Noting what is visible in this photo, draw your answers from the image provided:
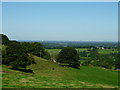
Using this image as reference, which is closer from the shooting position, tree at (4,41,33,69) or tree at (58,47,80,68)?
tree at (4,41,33,69)

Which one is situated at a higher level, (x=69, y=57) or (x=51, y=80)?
(x=51, y=80)


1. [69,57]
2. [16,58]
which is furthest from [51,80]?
[69,57]

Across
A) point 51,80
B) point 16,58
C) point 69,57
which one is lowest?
point 69,57

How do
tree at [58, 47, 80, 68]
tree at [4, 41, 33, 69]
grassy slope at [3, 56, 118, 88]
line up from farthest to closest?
1. tree at [58, 47, 80, 68]
2. tree at [4, 41, 33, 69]
3. grassy slope at [3, 56, 118, 88]

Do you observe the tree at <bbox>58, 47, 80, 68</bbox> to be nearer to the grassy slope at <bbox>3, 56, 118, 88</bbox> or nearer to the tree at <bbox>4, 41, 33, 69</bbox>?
the grassy slope at <bbox>3, 56, 118, 88</bbox>

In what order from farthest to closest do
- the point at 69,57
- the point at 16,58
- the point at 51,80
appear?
the point at 69,57
the point at 16,58
the point at 51,80

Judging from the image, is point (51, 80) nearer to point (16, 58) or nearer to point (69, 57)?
point (16, 58)

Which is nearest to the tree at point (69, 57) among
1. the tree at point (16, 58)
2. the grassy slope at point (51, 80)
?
the grassy slope at point (51, 80)

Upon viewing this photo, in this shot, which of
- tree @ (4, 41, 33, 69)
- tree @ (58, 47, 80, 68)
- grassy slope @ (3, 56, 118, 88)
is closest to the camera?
grassy slope @ (3, 56, 118, 88)

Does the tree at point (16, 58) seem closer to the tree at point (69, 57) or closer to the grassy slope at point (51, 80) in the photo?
the grassy slope at point (51, 80)

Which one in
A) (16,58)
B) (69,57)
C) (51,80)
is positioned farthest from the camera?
(69,57)

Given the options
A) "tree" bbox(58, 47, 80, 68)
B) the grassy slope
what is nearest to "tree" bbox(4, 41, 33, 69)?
the grassy slope

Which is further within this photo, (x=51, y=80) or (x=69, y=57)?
(x=69, y=57)

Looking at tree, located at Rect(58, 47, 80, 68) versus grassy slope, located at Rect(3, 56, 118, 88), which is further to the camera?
tree, located at Rect(58, 47, 80, 68)
